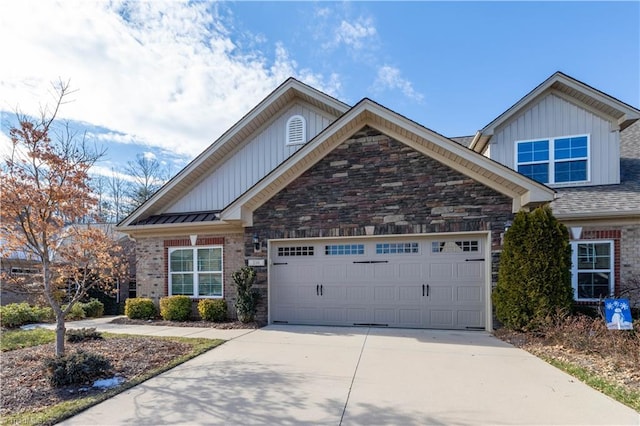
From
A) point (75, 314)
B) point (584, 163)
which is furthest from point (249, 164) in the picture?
point (584, 163)

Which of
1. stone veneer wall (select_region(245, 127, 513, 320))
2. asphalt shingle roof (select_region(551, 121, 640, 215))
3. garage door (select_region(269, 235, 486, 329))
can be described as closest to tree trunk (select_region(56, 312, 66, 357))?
stone veneer wall (select_region(245, 127, 513, 320))

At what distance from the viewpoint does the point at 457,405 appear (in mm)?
4207

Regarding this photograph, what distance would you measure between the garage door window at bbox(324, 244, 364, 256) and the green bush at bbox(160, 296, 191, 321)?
4.86 metres

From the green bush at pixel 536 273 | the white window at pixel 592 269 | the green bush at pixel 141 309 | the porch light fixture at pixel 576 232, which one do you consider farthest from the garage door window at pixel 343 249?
the green bush at pixel 141 309

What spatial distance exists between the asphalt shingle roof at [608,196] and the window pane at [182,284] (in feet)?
35.9

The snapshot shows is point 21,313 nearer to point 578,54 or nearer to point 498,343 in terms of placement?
point 498,343

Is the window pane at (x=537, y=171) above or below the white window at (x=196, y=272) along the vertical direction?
above

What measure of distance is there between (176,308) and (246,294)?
287 centimetres

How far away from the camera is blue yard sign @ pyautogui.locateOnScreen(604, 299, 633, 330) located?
7406 millimetres

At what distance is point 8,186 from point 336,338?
22.0 ft

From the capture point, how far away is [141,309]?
1117cm

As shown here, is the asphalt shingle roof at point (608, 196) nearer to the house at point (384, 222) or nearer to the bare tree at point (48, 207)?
the house at point (384, 222)

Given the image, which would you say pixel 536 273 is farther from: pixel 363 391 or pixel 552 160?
pixel 363 391

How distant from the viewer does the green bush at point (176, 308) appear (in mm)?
10664
